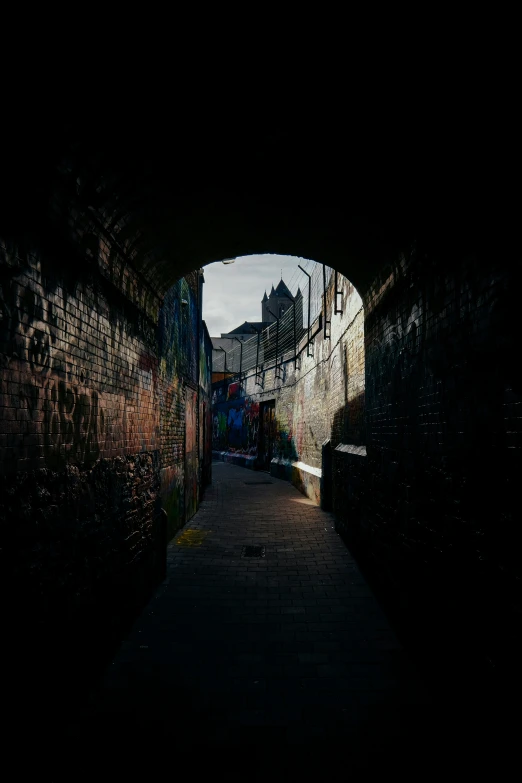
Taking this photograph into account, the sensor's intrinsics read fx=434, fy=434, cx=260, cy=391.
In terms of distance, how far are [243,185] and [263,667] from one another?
432 centimetres

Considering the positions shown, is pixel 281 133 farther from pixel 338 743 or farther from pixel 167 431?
pixel 167 431

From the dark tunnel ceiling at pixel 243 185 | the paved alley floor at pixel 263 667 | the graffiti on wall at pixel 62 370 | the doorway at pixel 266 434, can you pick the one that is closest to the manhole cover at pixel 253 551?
the paved alley floor at pixel 263 667

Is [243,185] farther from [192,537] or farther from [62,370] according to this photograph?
[192,537]

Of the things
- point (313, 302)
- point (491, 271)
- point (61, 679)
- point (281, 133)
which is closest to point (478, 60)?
point (491, 271)

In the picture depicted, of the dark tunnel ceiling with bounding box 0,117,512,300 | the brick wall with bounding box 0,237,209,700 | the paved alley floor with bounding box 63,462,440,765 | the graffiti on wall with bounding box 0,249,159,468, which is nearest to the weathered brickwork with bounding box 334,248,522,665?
the dark tunnel ceiling with bounding box 0,117,512,300

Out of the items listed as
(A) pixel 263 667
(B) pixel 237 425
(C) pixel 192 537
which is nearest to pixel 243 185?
(A) pixel 263 667

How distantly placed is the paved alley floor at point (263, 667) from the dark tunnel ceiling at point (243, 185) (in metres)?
3.27

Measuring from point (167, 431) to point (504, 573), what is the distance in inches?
226

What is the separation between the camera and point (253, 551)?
23.1ft

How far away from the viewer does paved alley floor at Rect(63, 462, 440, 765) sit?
9.48ft

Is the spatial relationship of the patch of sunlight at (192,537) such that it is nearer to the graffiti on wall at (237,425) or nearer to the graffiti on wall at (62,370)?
the graffiti on wall at (62,370)

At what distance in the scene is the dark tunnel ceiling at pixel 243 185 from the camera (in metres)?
2.71

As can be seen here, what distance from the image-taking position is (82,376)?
3566 millimetres

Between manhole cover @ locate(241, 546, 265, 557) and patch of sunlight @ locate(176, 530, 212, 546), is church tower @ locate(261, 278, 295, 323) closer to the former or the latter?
patch of sunlight @ locate(176, 530, 212, 546)
